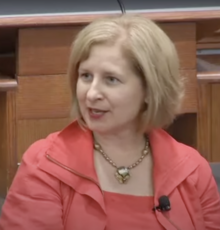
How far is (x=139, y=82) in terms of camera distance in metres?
1.11

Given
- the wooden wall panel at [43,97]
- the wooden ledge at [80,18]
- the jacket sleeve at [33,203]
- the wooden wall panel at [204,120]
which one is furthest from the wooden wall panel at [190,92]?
the jacket sleeve at [33,203]

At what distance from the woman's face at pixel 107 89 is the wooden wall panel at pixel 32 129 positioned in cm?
39

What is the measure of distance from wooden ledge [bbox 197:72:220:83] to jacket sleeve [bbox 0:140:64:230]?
2.04ft

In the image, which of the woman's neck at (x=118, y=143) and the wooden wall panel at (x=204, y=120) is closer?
Answer: the woman's neck at (x=118, y=143)

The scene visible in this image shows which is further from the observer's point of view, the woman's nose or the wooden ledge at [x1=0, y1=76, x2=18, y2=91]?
the wooden ledge at [x1=0, y1=76, x2=18, y2=91]

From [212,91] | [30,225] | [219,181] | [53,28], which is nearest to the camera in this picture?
[30,225]

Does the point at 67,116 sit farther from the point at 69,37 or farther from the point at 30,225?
the point at 30,225

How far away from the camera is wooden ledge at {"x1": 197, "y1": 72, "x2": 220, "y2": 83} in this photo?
5.11 ft

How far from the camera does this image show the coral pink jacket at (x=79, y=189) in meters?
1.08

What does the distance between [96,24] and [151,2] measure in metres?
0.59

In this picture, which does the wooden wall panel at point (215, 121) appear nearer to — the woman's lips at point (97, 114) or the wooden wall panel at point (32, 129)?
the wooden wall panel at point (32, 129)

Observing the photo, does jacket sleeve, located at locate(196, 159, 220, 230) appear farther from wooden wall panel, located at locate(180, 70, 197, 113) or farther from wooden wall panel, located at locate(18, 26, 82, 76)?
wooden wall panel, located at locate(18, 26, 82, 76)

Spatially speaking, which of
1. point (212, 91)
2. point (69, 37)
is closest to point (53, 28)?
point (69, 37)

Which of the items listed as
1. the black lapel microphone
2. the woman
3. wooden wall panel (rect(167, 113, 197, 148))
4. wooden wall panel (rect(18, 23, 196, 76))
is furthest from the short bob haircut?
wooden wall panel (rect(167, 113, 197, 148))
